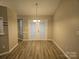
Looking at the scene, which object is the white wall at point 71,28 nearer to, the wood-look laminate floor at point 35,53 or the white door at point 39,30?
the wood-look laminate floor at point 35,53

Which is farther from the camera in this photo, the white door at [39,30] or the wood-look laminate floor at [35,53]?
the white door at [39,30]

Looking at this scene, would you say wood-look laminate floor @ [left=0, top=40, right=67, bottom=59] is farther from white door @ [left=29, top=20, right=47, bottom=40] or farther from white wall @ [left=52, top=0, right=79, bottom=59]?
white door @ [left=29, top=20, right=47, bottom=40]

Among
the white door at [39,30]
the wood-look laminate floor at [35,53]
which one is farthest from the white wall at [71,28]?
the white door at [39,30]

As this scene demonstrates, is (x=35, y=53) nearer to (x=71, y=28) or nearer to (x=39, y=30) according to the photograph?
(x=71, y=28)

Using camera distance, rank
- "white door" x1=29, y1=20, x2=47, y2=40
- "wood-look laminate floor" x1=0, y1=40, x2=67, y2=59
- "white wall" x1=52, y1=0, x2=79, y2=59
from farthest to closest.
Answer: "white door" x1=29, y1=20, x2=47, y2=40 < "wood-look laminate floor" x1=0, y1=40, x2=67, y2=59 < "white wall" x1=52, y1=0, x2=79, y2=59

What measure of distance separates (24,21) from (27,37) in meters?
1.61

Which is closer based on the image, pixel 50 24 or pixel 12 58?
pixel 12 58

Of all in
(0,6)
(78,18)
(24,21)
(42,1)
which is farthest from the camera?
(24,21)

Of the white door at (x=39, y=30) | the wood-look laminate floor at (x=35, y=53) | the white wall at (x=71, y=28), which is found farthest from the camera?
the white door at (x=39, y=30)

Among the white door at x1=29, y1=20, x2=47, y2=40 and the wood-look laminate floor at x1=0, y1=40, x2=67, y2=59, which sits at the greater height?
the white door at x1=29, y1=20, x2=47, y2=40

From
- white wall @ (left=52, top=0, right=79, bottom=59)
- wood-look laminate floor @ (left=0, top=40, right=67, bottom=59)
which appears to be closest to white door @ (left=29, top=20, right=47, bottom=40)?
wood-look laminate floor @ (left=0, top=40, right=67, bottom=59)

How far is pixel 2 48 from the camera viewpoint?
474 centimetres

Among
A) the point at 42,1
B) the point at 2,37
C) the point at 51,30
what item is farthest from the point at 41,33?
the point at 2,37

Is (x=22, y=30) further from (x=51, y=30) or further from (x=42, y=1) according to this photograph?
(x=42, y=1)
